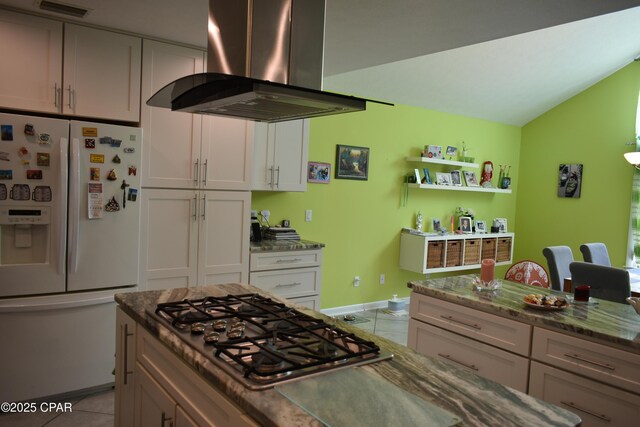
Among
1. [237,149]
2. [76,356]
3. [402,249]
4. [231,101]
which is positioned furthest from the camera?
[402,249]

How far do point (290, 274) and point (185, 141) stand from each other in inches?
54.7

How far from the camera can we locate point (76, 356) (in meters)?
3.03

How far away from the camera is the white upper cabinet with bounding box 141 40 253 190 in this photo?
3270 mm

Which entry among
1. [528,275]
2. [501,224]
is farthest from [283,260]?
[501,224]

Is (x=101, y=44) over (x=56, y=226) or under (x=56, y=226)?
over

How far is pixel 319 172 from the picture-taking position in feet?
16.2

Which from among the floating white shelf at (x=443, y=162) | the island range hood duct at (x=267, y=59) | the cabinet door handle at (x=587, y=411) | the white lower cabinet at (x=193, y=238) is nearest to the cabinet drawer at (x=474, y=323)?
the cabinet door handle at (x=587, y=411)

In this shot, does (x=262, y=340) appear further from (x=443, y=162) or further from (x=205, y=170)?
(x=443, y=162)

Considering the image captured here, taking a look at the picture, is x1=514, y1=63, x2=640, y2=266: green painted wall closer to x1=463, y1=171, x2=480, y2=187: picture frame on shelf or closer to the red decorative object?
the red decorative object

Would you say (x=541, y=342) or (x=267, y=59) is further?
(x=541, y=342)

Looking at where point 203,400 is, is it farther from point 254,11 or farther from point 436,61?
point 436,61

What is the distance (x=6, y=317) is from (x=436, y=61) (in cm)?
436

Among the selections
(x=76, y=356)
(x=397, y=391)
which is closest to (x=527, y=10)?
(x=397, y=391)

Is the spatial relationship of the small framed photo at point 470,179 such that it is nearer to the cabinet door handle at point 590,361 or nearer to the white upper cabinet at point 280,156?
the white upper cabinet at point 280,156
